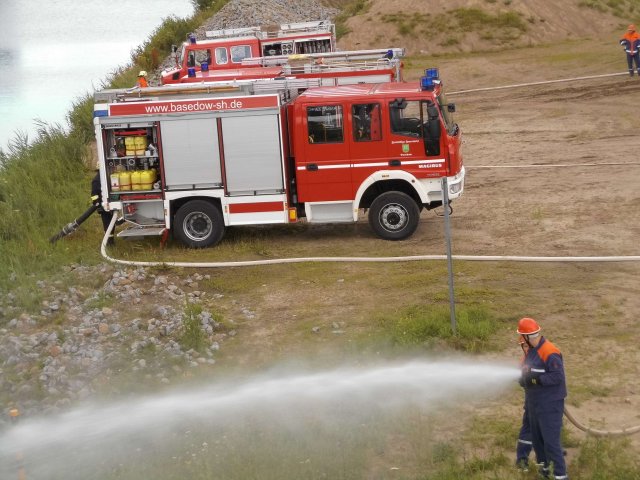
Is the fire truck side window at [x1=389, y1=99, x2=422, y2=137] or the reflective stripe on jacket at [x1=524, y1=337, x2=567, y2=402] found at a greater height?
the fire truck side window at [x1=389, y1=99, x2=422, y2=137]

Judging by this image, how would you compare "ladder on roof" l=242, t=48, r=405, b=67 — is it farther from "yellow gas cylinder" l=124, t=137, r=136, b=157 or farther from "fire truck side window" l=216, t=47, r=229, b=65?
"yellow gas cylinder" l=124, t=137, r=136, b=157

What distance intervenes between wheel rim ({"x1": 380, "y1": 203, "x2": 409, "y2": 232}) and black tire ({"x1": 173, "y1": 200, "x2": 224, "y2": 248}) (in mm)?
2705

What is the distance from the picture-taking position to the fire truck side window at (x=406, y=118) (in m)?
14.4

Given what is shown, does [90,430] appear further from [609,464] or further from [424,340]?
[609,464]

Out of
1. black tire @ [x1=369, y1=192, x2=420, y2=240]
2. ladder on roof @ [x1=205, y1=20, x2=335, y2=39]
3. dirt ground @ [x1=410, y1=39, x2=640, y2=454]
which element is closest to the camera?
dirt ground @ [x1=410, y1=39, x2=640, y2=454]

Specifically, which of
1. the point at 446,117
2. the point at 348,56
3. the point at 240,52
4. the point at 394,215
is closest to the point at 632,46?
the point at 348,56

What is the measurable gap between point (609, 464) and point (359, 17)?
1276 inches

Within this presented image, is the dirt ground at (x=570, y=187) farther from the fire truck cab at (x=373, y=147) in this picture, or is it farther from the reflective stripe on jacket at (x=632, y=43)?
the fire truck cab at (x=373, y=147)

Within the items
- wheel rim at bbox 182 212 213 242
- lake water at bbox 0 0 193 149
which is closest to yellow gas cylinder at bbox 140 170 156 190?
wheel rim at bbox 182 212 213 242

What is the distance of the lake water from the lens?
134 ft

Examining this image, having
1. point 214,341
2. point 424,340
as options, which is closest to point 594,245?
point 424,340

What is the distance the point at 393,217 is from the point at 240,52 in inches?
516

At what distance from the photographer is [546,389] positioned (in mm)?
7266

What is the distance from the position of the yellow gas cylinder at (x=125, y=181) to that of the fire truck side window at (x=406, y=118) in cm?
443
